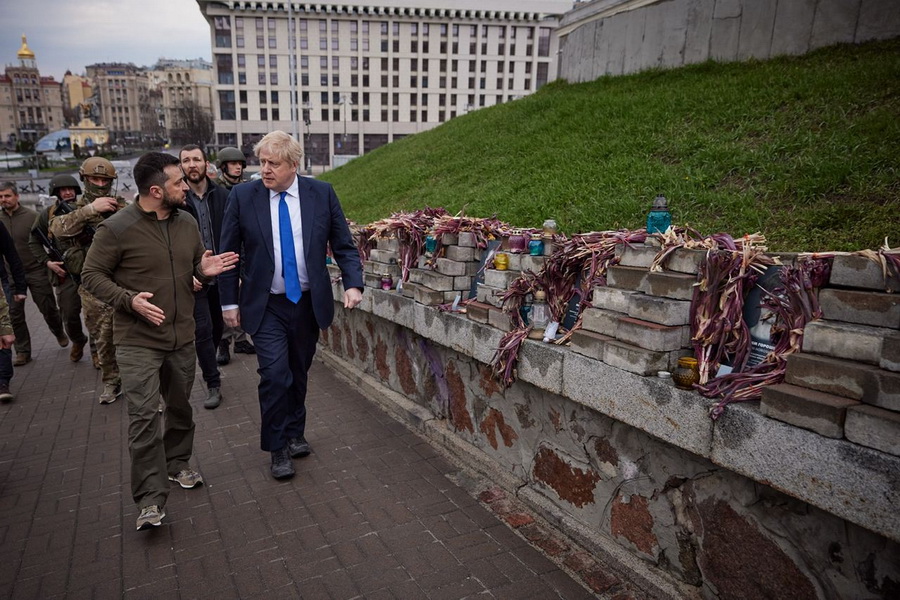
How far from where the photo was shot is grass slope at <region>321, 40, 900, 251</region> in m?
4.45

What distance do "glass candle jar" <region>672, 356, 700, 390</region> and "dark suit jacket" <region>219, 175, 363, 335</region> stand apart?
2344mm

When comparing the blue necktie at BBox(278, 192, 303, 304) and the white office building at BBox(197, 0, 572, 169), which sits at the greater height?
the white office building at BBox(197, 0, 572, 169)

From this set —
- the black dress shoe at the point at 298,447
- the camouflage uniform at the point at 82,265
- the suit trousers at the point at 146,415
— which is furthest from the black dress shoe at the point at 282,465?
the camouflage uniform at the point at 82,265

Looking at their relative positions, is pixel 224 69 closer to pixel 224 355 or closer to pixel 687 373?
pixel 224 355

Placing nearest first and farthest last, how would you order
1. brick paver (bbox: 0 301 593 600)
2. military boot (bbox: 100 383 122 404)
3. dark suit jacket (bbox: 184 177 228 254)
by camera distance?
brick paver (bbox: 0 301 593 600)
military boot (bbox: 100 383 122 404)
dark suit jacket (bbox: 184 177 228 254)

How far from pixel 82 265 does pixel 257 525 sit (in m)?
3.64

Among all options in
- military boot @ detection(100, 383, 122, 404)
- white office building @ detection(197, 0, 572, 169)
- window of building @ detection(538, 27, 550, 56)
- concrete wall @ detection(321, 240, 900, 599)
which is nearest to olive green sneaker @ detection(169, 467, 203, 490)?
concrete wall @ detection(321, 240, 900, 599)

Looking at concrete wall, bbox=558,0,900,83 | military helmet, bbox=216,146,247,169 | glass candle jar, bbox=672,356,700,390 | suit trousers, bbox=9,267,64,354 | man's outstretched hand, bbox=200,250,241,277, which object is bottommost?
suit trousers, bbox=9,267,64,354

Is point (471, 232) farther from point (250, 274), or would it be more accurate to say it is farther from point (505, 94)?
point (505, 94)

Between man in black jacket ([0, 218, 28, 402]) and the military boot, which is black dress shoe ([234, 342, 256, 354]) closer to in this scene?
the military boot

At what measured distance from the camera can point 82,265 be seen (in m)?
5.78

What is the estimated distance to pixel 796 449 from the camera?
2279 mm

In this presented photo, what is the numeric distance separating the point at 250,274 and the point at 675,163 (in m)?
4.60

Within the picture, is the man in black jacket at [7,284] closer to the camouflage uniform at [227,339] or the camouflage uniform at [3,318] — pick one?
the camouflage uniform at [3,318]
